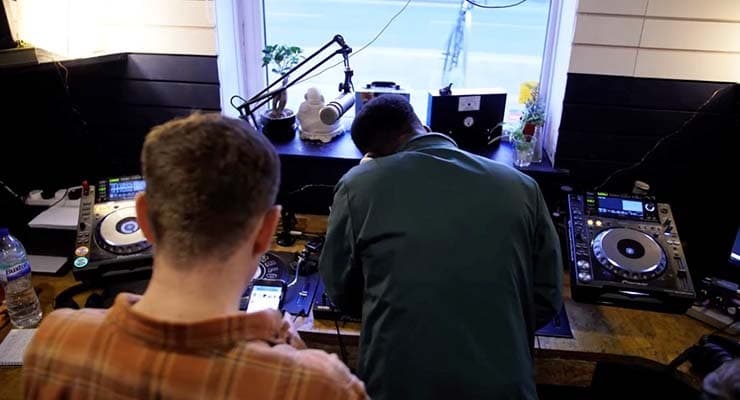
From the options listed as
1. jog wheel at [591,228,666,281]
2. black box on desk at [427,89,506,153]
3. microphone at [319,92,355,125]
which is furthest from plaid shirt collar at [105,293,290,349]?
black box on desk at [427,89,506,153]

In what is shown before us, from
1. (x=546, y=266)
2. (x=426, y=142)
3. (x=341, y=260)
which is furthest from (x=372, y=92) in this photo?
(x=546, y=266)

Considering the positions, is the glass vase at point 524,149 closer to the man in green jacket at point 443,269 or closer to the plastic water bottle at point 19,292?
the man in green jacket at point 443,269

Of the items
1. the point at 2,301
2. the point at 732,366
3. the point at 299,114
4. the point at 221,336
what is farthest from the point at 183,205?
the point at 299,114

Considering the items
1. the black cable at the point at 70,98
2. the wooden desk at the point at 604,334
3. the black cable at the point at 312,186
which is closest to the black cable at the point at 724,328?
the wooden desk at the point at 604,334

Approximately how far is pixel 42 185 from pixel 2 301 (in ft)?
1.88

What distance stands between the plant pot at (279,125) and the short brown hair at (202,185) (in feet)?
4.37

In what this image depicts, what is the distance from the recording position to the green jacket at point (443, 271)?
1165mm

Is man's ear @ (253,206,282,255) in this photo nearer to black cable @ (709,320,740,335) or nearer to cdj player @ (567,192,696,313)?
cdj player @ (567,192,696,313)

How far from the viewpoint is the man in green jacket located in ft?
3.82

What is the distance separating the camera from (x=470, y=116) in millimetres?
1983

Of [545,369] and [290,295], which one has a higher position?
[290,295]

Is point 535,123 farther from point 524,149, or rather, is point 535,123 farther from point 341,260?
point 341,260

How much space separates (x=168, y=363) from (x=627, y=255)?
1.43 meters

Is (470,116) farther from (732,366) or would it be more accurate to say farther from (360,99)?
(732,366)
